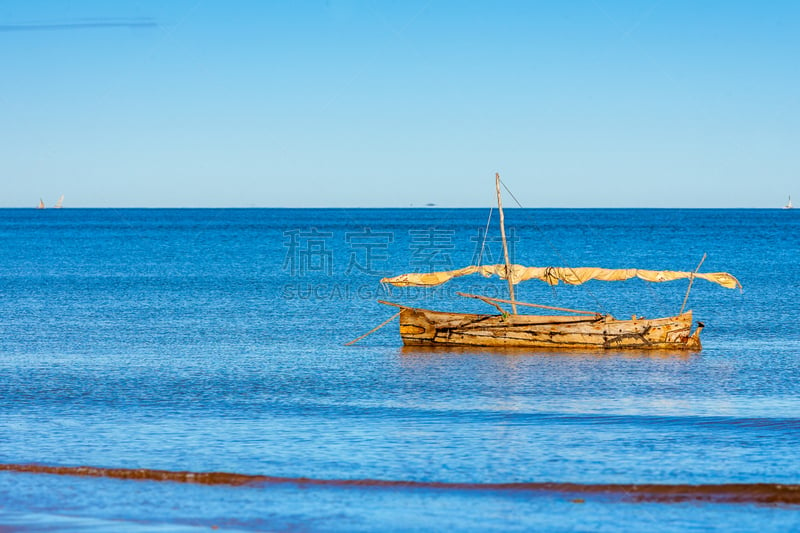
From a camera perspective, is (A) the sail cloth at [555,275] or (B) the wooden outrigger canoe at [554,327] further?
(A) the sail cloth at [555,275]

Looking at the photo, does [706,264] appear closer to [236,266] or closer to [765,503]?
[236,266]

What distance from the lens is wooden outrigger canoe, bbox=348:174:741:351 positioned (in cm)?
3127

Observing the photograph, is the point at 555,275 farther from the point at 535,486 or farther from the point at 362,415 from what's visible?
the point at 535,486

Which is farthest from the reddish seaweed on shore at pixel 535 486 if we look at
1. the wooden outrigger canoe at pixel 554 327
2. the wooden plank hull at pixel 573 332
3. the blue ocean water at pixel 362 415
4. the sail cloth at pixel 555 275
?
the sail cloth at pixel 555 275

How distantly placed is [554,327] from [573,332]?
Answer: 675mm

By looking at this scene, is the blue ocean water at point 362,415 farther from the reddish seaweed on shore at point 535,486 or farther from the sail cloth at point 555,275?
the sail cloth at point 555,275

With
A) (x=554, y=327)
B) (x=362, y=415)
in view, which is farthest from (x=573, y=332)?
(x=362, y=415)

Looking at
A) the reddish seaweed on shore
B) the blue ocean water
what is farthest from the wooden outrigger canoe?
the reddish seaweed on shore

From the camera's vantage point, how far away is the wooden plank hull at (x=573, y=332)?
3125 centimetres

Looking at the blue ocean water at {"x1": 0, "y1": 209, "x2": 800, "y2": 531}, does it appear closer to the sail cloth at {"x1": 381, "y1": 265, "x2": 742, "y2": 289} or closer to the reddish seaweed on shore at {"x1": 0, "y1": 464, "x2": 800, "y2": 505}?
the reddish seaweed on shore at {"x1": 0, "y1": 464, "x2": 800, "y2": 505}

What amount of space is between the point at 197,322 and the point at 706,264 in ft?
181

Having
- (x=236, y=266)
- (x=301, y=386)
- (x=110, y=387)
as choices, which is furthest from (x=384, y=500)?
(x=236, y=266)

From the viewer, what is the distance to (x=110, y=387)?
24094 millimetres

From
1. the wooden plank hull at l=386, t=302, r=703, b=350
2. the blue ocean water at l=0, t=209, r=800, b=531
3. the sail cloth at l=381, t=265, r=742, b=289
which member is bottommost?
the blue ocean water at l=0, t=209, r=800, b=531
